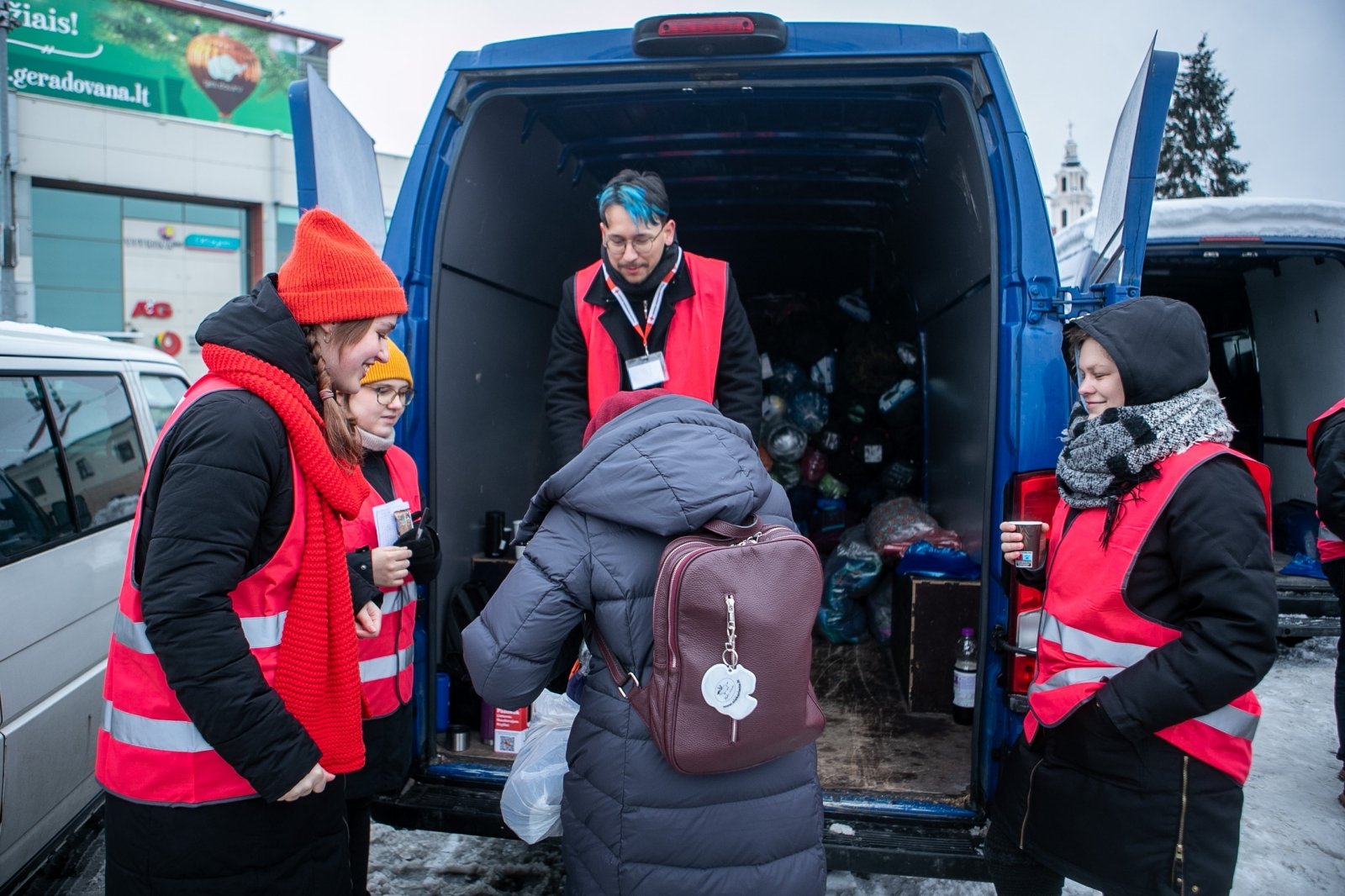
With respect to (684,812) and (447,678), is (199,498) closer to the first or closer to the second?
(684,812)

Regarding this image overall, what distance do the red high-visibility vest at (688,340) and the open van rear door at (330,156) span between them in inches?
32.6

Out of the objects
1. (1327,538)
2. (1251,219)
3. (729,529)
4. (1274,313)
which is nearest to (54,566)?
(729,529)

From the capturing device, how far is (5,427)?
266cm

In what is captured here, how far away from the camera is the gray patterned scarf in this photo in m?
1.84

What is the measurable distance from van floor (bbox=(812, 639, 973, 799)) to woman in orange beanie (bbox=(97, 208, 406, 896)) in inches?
64.5

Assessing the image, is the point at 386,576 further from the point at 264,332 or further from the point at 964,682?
the point at 964,682

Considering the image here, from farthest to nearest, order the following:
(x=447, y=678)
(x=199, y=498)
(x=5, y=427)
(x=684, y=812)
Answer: (x=447, y=678) → (x=5, y=427) → (x=684, y=812) → (x=199, y=498)

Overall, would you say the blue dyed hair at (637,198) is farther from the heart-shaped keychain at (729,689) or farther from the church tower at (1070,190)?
the church tower at (1070,190)

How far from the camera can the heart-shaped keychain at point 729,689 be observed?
156 centimetres

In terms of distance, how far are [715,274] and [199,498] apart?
6.78ft

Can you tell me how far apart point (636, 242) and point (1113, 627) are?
1834mm

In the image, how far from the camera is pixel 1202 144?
24.6 m

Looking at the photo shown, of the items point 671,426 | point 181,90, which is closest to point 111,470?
point 671,426

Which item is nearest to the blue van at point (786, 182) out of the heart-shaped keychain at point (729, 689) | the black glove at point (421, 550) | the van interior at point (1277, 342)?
the black glove at point (421, 550)
